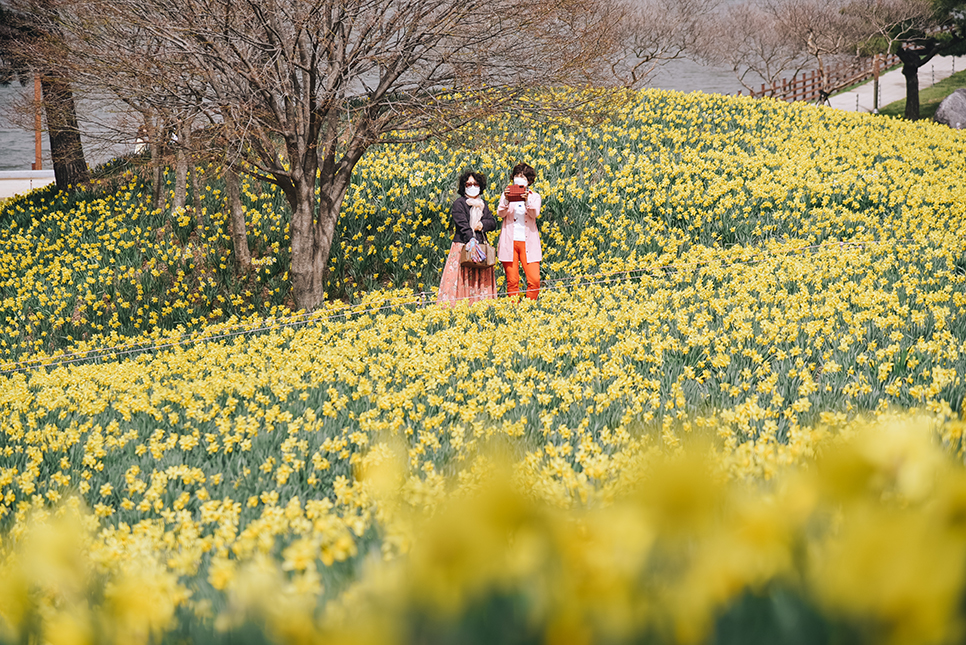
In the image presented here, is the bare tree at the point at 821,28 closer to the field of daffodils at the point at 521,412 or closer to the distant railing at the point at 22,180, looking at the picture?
the field of daffodils at the point at 521,412

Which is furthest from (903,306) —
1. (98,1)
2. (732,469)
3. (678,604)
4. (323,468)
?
(98,1)

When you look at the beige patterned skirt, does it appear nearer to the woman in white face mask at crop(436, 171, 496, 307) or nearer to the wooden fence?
the woman in white face mask at crop(436, 171, 496, 307)

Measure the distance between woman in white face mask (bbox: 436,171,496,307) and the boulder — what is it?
25346 millimetres

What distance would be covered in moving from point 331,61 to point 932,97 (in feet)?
115

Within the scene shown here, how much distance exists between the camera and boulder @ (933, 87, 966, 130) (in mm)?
25656

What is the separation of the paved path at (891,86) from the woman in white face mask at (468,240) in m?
31.8

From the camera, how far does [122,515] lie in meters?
2.91

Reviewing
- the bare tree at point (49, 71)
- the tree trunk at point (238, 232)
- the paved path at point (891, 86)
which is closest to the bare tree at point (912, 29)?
the paved path at point (891, 86)

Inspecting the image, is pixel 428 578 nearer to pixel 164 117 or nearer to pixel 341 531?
pixel 341 531

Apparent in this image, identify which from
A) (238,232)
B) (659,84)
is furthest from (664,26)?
(238,232)

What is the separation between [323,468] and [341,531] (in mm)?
1369

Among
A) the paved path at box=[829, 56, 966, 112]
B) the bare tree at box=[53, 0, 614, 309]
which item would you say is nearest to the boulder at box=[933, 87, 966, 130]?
the paved path at box=[829, 56, 966, 112]

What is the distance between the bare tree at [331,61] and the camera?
6.86m

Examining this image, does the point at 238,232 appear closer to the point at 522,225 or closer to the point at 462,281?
the point at 462,281
